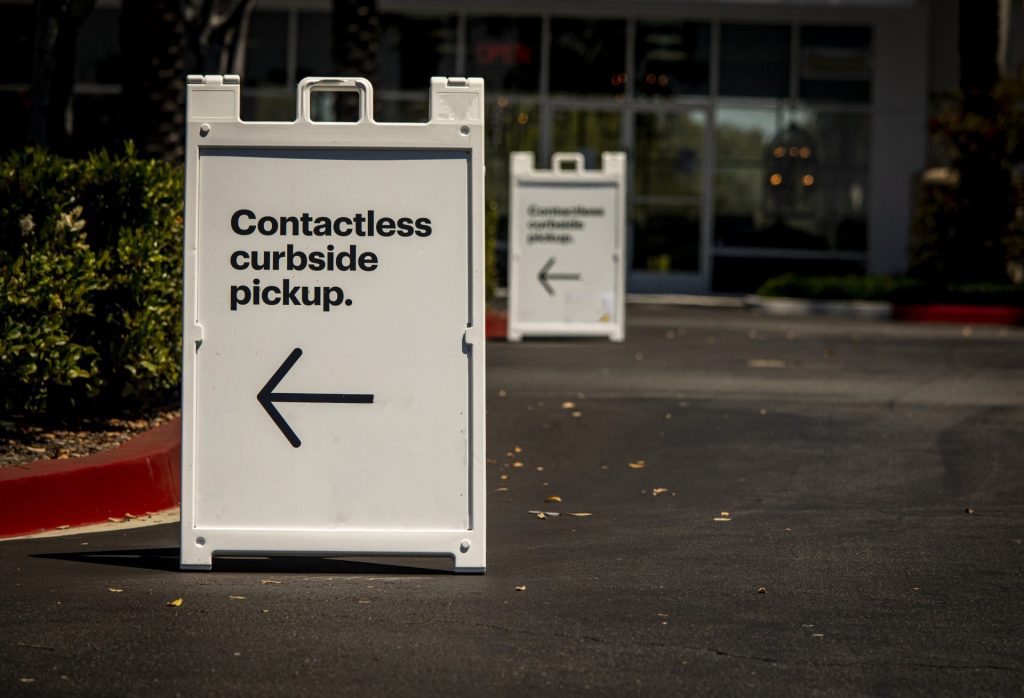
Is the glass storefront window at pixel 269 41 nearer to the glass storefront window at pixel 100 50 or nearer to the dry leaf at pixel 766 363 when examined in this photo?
the glass storefront window at pixel 100 50

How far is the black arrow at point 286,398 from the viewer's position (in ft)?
21.2

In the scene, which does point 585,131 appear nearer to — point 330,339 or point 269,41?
point 269,41

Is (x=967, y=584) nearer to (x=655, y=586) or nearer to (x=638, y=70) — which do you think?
(x=655, y=586)

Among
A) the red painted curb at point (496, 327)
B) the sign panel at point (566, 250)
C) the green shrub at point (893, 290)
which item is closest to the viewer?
the sign panel at point (566, 250)

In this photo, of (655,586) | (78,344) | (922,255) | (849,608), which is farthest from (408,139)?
(922,255)

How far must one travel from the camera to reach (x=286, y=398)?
648 centimetres

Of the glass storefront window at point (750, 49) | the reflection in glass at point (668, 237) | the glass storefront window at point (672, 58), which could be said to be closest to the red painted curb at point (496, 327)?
the reflection in glass at point (668, 237)

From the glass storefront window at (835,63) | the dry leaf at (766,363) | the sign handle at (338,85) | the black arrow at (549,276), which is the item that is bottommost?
the dry leaf at (766,363)

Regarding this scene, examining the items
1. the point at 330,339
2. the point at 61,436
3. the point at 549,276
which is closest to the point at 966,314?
the point at 549,276

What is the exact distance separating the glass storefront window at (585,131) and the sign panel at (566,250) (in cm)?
1134

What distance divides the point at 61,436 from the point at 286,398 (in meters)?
2.39

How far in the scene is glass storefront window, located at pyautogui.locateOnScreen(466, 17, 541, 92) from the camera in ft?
93.8

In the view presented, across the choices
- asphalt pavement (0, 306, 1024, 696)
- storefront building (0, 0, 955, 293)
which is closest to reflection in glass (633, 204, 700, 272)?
storefront building (0, 0, 955, 293)

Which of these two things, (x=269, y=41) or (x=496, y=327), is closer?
(x=496, y=327)
